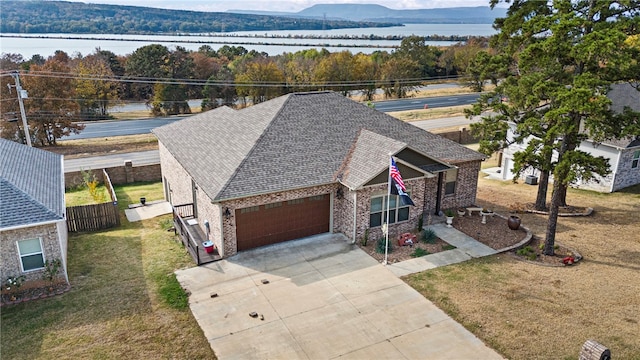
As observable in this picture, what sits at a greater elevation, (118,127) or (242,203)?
(242,203)

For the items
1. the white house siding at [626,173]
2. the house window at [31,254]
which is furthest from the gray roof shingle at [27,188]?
the white house siding at [626,173]

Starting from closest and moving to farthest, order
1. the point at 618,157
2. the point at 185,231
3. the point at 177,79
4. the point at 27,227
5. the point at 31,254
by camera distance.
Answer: the point at 27,227 < the point at 31,254 < the point at 185,231 < the point at 618,157 < the point at 177,79

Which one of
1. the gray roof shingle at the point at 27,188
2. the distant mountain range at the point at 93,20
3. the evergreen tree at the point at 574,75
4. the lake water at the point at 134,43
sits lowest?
the gray roof shingle at the point at 27,188

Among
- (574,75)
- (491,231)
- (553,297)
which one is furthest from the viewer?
(491,231)

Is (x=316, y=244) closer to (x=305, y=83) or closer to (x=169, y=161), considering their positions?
(x=169, y=161)

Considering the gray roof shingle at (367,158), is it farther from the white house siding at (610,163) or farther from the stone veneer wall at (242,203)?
the white house siding at (610,163)

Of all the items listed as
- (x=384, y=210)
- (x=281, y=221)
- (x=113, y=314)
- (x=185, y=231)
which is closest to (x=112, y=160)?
(x=185, y=231)

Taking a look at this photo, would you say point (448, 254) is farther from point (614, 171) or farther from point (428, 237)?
point (614, 171)
